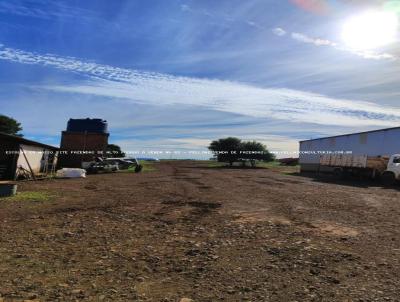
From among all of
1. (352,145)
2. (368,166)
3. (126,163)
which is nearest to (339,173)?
(368,166)

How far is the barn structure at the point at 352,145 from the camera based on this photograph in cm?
3709

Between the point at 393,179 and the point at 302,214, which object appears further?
the point at 393,179

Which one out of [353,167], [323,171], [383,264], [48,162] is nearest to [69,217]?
[383,264]

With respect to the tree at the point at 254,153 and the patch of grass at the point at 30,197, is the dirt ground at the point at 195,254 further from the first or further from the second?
the tree at the point at 254,153

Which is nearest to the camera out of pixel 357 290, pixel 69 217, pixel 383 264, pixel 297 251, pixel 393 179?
pixel 357 290

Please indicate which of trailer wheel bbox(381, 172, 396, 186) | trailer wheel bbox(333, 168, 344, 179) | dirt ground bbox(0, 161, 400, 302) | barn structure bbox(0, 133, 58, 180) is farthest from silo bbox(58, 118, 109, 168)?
dirt ground bbox(0, 161, 400, 302)

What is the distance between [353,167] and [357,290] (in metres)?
31.0

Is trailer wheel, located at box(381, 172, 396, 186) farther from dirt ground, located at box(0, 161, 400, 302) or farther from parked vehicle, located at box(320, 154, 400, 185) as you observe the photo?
dirt ground, located at box(0, 161, 400, 302)

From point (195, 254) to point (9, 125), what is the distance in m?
57.8

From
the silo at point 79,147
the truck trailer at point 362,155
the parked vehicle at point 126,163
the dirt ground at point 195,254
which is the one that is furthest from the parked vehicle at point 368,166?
the silo at point 79,147

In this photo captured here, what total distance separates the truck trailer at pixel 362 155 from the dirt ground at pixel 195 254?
20279 mm

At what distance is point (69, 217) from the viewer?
35.7 feet

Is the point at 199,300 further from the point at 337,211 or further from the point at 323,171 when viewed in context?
the point at 323,171

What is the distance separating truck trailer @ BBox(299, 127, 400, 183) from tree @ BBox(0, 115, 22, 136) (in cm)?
4185
